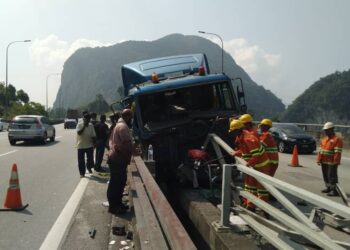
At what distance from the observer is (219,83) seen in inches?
385

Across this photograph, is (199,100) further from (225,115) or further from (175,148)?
(175,148)

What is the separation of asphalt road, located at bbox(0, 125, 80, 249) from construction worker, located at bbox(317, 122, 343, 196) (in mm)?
5587

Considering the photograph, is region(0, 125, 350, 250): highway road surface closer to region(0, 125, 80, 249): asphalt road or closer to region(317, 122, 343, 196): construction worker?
region(0, 125, 80, 249): asphalt road

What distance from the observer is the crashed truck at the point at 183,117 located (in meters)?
9.03

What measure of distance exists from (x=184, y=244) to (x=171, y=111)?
593 centimetres

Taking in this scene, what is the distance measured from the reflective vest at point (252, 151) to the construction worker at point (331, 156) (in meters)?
4.10

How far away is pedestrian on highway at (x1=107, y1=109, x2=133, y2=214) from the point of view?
26.6ft

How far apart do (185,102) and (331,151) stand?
11.2ft

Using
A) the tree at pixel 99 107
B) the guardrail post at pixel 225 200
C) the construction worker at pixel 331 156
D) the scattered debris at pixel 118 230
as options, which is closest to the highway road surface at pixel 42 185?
the construction worker at pixel 331 156

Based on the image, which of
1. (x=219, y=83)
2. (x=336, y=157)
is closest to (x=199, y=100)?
(x=219, y=83)

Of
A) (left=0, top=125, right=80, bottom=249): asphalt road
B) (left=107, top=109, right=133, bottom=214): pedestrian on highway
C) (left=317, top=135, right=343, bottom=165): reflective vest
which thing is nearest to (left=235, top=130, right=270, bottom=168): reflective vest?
(left=107, top=109, right=133, bottom=214): pedestrian on highway

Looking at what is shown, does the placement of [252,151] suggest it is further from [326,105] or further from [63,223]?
[326,105]

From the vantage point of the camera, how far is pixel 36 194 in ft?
33.8

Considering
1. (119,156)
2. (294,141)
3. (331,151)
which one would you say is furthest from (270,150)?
(294,141)
